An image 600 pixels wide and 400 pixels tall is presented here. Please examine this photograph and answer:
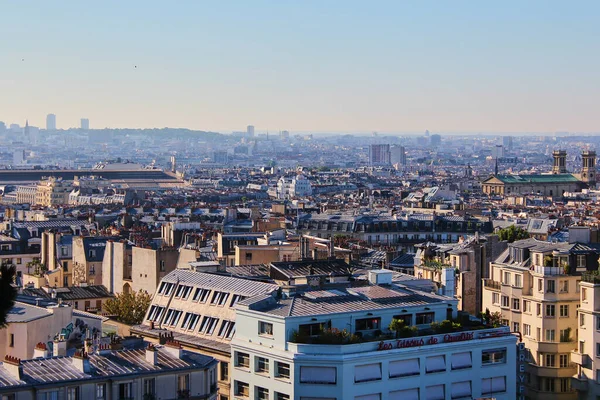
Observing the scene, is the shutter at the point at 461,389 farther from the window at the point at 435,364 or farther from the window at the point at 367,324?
the window at the point at 367,324

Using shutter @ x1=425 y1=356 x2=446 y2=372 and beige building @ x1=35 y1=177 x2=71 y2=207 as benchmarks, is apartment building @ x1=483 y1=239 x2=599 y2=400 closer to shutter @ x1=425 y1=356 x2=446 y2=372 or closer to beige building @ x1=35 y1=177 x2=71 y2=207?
shutter @ x1=425 y1=356 x2=446 y2=372

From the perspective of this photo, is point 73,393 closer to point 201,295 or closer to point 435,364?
point 435,364

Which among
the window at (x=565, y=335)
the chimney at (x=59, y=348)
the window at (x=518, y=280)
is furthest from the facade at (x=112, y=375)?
the window at (x=518, y=280)

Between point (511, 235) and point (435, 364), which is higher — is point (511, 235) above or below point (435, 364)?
above

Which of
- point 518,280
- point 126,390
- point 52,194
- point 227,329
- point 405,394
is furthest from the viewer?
point 52,194

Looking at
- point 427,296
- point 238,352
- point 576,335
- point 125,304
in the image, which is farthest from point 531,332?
point 125,304

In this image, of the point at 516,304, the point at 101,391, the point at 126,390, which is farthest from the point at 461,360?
the point at 101,391

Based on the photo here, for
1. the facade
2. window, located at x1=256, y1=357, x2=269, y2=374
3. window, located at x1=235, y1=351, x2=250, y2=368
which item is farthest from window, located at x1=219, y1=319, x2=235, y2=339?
the facade
